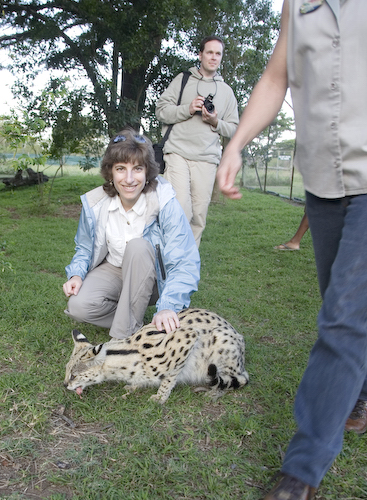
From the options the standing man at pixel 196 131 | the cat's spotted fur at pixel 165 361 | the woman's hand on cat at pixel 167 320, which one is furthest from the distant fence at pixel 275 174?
the woman's hand on cat at pixel 167 320

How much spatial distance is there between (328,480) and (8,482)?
1530 millimetres

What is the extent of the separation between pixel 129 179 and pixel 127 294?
840mm

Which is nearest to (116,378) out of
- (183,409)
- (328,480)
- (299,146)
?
(183,409)

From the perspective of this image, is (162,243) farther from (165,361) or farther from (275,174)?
(275,174)

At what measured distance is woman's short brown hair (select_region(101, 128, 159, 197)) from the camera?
3410 mm

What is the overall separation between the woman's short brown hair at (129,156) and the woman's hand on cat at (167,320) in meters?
1.04

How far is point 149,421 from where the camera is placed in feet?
9.07

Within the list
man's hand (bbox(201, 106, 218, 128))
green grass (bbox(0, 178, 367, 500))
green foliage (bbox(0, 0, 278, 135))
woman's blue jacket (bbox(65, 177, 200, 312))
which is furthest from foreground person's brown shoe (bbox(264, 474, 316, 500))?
green foliage (bbox(0, 0, 278, 135))

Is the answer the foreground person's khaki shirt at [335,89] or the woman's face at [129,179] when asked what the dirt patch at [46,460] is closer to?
the woman's face at [129,179]

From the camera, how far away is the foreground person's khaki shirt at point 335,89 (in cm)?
181

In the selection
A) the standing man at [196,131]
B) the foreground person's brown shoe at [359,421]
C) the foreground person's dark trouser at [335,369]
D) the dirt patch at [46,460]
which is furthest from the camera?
the standing man at [196,131]

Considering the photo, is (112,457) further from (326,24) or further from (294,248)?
(294,248)

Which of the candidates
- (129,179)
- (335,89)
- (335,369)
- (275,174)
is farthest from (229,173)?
(275,174)

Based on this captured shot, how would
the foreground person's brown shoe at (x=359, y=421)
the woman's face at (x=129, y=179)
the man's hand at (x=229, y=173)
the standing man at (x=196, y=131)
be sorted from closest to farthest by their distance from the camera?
the man's hand at (x=229, y=173)
the foreground person's brown shoe at (x=359, y=421)
the woman's face at (x=129, y=179)
the standing man at (x=196, y=131)
